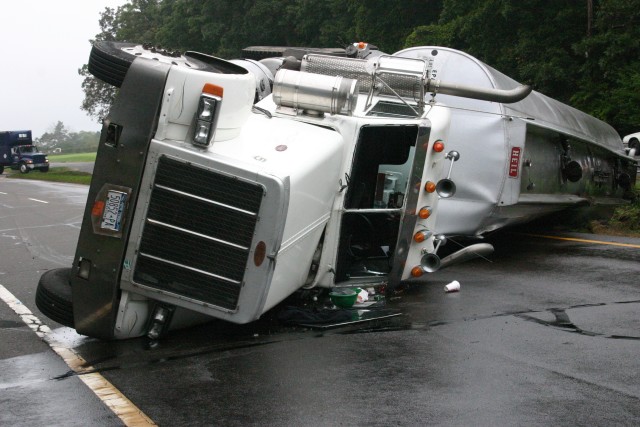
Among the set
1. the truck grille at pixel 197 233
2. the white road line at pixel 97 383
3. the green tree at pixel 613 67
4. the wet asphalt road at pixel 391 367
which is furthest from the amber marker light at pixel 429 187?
the green tree at pixel 613 67

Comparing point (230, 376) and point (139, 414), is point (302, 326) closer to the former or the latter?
point (230, 376)

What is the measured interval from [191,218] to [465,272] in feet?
16.5

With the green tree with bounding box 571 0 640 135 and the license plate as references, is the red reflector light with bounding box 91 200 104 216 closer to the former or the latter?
the license plate

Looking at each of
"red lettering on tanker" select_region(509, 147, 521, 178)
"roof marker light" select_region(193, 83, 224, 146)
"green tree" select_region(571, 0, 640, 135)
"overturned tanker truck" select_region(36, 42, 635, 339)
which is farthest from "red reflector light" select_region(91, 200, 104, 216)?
"green tree" select_region(571, 0, 640, 135)

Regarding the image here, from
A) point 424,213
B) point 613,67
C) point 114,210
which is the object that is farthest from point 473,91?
point 613,67

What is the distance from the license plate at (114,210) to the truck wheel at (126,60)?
0.87 metres

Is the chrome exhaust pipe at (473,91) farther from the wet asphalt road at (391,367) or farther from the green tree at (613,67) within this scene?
the green tree at (613,67)

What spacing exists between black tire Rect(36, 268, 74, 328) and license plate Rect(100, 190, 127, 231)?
0.87m

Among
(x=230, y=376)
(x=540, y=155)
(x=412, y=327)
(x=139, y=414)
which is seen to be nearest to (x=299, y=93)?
(x=412, y=327)

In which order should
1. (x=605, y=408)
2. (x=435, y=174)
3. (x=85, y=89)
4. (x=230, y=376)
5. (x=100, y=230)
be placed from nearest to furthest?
(x=605, y=408), (x=230, y=376), (x=100, y=230), (x=435, y=174), (x=85, y=89)

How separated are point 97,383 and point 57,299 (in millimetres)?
1322

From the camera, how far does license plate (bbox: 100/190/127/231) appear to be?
6738 mm

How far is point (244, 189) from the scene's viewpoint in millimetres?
6672

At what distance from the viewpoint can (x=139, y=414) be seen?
18.0 ft
